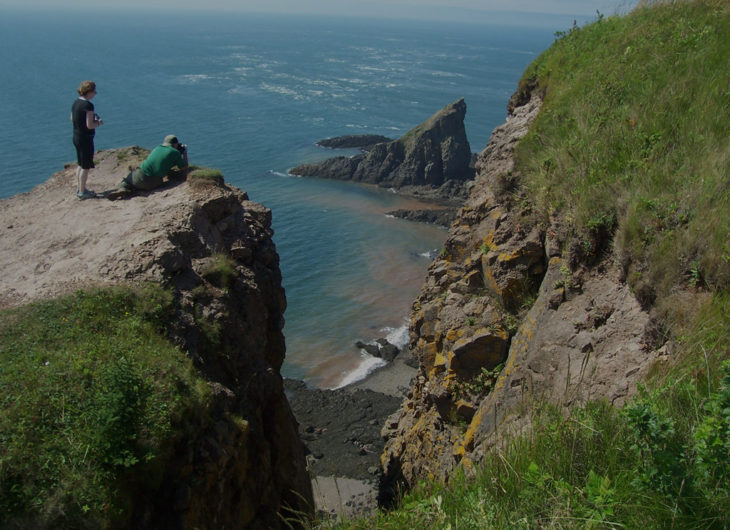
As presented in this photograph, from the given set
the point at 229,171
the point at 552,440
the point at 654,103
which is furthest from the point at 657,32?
the point at 229,171

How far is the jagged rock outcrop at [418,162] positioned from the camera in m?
71.4

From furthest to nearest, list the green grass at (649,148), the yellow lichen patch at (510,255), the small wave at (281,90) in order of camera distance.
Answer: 1. the small wave at (281,90)
2. the yellow lichen patch at (510,255)
3. the green grass at (649,148)

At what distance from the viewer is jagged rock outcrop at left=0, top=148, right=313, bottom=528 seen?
8.46 meters

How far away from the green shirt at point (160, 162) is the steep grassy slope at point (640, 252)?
27.9ft

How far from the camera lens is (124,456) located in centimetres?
708

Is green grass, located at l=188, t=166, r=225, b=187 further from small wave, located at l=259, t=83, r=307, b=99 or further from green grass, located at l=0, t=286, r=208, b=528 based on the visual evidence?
small wave, located at l=259, t=83, r=307, b=99

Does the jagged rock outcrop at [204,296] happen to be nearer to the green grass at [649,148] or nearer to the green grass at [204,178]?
the green grass at [204,178]

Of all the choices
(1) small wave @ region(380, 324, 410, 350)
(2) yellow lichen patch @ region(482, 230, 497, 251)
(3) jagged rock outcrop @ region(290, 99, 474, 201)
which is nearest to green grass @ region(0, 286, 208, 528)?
(2) yellow lichen patch @ region(482, 230, 497, 251)

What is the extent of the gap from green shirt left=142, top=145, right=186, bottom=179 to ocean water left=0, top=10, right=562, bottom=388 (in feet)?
74.0

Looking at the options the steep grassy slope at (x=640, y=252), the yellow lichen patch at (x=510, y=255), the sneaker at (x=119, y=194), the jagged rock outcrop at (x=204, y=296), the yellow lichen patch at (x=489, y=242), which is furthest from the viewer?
the sneaker at (x=119, y=194)

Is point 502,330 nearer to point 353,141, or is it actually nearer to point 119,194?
point 119,194

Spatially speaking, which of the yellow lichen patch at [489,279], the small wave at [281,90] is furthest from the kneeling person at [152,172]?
the small wave at [281,90]

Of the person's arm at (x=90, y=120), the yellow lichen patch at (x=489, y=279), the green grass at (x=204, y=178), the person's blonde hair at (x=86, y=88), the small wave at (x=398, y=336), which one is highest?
the person's blonde hair at (x=86, y=88)

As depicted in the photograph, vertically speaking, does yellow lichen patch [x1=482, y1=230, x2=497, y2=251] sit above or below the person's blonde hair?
below
